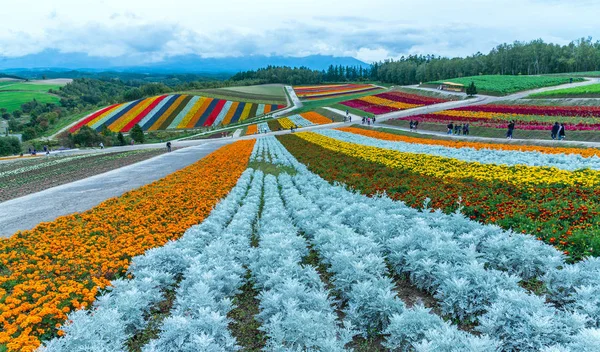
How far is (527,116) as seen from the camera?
3519 cm

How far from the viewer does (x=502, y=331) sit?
4668 millimetres

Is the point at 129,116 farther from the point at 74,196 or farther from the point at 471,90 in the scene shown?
the point at 471,90

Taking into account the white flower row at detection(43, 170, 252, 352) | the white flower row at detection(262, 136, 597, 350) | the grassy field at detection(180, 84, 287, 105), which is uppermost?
the grassy field at detection(180, 84, 287, 105)

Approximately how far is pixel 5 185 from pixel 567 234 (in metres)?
28.2

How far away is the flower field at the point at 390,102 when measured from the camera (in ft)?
194

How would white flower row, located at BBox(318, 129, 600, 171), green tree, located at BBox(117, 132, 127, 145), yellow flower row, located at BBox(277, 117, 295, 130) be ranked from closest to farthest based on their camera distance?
1. white flower row, located at BBox(318, 129, 600, 171)
2. green tree, located at BBox(117, 132, 127, 145)
3. yellow flower row, located at BBox(277, 117, 295, 130)

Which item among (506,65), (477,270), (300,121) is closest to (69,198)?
(477,270)

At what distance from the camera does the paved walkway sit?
12.8 metres

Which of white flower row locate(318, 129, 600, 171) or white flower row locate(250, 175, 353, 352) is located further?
white flower row locate(318, 129, 600, 171)

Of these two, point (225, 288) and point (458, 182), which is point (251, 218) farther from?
point (458, 182)

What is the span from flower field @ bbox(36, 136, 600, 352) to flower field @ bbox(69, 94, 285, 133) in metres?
63.1

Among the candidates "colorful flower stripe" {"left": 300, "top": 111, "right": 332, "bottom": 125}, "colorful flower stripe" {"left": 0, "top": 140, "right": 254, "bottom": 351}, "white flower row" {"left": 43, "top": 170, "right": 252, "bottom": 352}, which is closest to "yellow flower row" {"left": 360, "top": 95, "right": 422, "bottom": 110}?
"colorful flower stripe" {"left": 300, "top": 111, "right": 332, "bottom": 125}

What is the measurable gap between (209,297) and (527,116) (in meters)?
40.5

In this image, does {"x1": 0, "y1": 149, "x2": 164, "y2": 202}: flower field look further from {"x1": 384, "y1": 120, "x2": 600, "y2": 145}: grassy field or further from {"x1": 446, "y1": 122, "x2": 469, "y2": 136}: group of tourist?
{"x1": 384, "y1": 120, "x2": 600, "y2": 145}: grassy field
